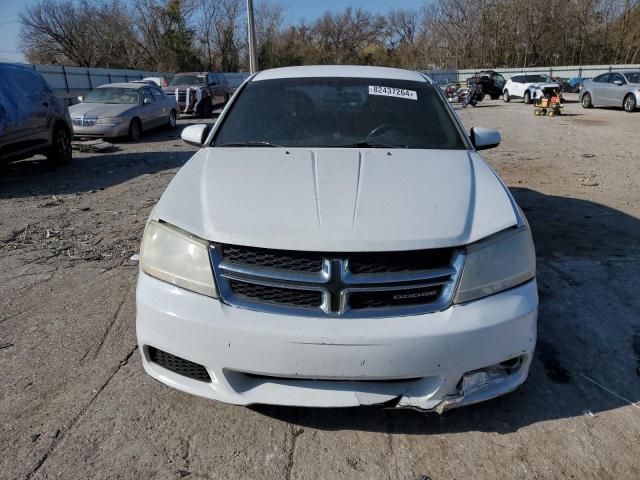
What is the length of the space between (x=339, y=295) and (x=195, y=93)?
1887 centimetres

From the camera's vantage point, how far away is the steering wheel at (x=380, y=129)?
329 cm

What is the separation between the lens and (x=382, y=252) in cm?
204

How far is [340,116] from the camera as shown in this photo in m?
3.42

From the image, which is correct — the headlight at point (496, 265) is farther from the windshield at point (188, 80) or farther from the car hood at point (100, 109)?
the windshield at point (188, 80)

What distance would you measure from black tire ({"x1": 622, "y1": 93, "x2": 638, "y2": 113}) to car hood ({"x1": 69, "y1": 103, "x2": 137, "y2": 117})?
58.4ft

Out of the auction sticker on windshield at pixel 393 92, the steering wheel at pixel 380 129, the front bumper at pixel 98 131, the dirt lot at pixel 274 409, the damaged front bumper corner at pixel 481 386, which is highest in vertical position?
the auction sticker on windshield at pixel 393 92

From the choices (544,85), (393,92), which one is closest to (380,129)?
(393,92)

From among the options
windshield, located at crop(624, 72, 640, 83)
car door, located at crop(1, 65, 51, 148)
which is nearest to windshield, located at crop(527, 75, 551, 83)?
windshield, located at crop(624, 72, 640, 83)

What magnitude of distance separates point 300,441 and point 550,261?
9.95ft

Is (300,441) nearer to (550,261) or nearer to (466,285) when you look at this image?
(466,285)

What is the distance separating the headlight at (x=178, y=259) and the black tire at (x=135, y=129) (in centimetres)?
1150

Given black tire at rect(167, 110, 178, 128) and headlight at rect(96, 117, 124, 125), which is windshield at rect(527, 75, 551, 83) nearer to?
black tire at rect(167, 110, 178, 128)

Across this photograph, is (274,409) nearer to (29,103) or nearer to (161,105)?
(29,103)

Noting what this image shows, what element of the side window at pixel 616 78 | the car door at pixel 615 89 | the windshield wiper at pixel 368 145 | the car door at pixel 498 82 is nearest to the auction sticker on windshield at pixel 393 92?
the windshield wiper at pixel 368 145
